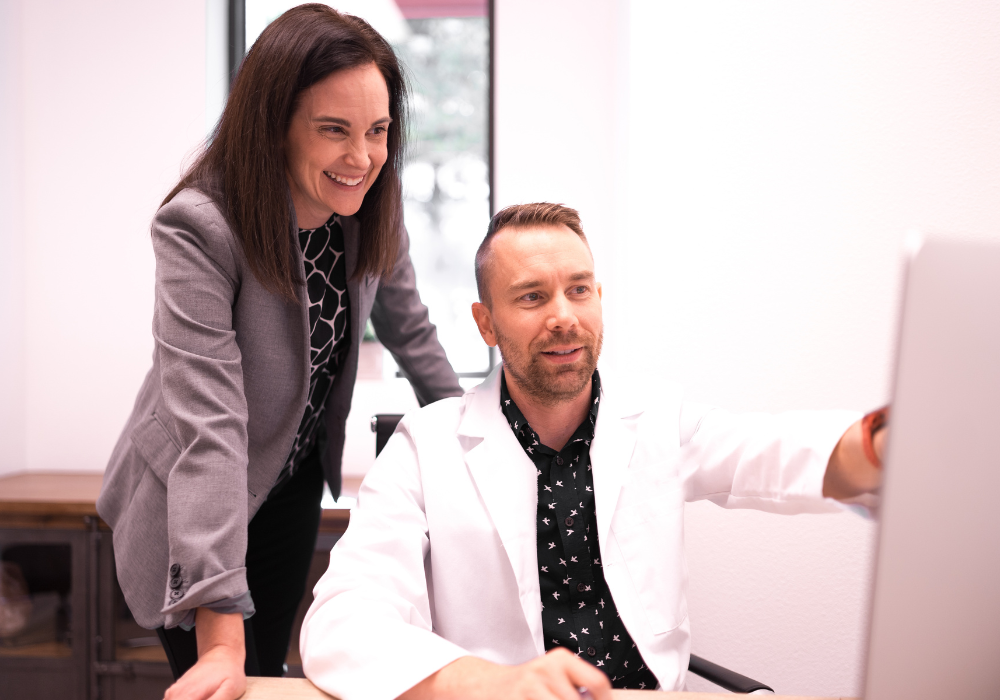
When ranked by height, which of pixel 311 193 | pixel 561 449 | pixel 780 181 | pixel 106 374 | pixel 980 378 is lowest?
pixel 106 374

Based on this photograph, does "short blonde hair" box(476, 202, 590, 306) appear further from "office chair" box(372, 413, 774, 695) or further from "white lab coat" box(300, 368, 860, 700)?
"office chair" box(372, 413, 774, 695)

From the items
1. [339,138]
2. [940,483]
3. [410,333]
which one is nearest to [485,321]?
[410,333]

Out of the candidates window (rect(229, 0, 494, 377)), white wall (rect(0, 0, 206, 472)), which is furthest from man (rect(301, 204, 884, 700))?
white wall (rect(0, 0, 206, 472))

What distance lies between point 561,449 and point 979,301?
2.96 ft

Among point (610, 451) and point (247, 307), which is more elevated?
point (247, 307)

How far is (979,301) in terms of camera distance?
50 centimetres

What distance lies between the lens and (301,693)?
2.94ft

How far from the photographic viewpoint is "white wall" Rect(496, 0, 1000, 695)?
5.45ft

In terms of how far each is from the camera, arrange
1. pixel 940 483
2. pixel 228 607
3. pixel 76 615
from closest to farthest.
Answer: pixel 940 483, pixel 228 607, pixel 76 615

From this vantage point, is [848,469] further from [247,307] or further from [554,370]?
[247,307]

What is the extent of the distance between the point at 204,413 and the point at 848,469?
3.22 feet

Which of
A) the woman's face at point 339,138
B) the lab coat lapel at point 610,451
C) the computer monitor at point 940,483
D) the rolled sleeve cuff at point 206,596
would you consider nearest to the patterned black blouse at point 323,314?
the woman's face at point 339,138

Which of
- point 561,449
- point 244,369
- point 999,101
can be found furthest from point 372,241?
point 999,101

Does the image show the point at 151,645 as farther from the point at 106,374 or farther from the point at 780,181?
the point at 780,181
